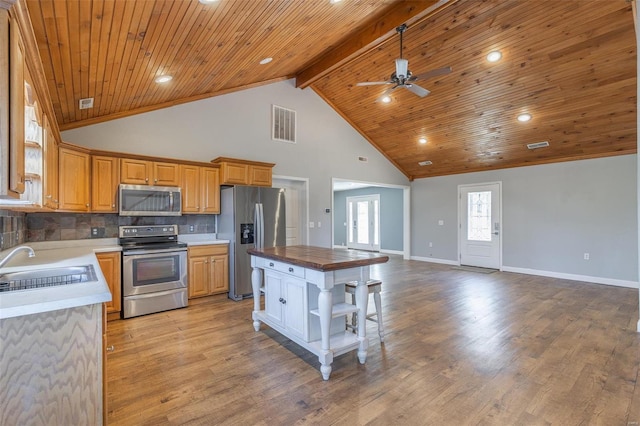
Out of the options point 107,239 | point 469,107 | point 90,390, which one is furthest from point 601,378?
point 107,239

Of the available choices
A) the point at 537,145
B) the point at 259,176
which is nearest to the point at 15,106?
the point at 259,176

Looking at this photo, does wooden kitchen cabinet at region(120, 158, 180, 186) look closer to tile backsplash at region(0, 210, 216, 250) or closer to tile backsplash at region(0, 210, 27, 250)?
tile backsplash at region(0, 210, 216, 250)

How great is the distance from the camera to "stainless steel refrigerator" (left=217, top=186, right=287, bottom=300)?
4660mm

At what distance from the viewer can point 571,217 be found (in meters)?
6.06

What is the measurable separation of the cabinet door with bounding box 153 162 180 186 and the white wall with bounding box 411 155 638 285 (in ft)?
21.1

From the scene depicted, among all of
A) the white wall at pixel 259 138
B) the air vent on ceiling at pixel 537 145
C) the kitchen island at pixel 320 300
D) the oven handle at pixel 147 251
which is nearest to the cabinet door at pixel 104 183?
the white wall at pixel 259 138

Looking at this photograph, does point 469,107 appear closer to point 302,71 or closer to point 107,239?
point 302,71

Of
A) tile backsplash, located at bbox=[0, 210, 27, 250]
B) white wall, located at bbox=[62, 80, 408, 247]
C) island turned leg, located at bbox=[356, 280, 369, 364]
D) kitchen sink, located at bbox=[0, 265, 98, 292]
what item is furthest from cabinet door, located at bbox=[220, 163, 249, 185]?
island turned leg, located at bbox=[356, 280, 369, 364]

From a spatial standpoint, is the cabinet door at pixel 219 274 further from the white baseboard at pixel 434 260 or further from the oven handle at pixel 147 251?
the white baseboard at pixel 434 260

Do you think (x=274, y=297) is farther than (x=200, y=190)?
No

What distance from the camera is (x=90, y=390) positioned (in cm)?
149

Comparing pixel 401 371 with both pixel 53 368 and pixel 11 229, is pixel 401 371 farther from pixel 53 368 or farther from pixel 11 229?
pixel 11 229

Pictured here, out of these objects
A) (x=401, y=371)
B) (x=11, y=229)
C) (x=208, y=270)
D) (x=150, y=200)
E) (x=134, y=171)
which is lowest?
(x=401, y=371)

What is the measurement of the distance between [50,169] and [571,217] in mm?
8091
